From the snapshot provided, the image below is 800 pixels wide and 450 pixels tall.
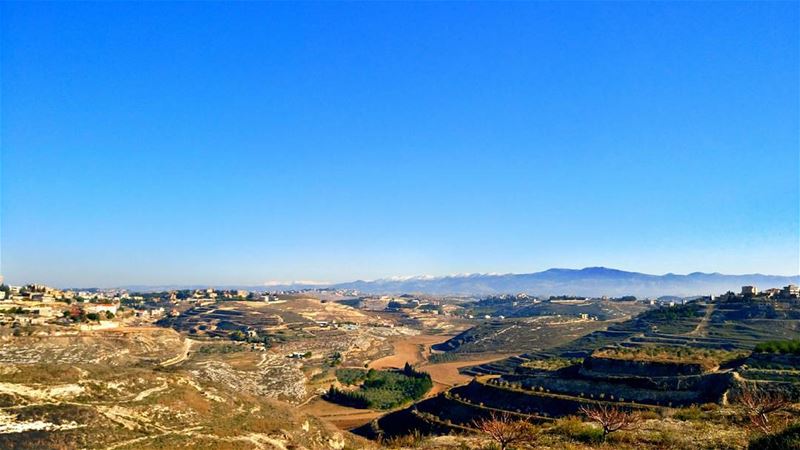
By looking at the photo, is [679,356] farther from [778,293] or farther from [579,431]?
[778,293]

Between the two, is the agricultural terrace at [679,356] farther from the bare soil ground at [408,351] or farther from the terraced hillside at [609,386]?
the bare soil ground at [408,351]

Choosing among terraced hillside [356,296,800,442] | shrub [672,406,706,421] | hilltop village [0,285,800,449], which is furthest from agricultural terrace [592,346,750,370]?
shrub [672,406,706,421]

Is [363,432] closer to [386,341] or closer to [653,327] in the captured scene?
[653,327]

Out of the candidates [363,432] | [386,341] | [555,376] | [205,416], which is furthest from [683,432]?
[386,341]

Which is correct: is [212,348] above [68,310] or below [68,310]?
below

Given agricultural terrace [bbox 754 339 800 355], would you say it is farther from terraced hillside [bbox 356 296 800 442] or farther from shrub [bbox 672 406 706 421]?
shrub [bbox 672 406 706 421]

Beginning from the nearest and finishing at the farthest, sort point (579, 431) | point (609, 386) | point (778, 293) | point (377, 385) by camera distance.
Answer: point (579, 431)
point (609, 386)
point (377, 385)
point (778, 293)

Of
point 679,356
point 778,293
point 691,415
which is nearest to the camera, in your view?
point 691,415

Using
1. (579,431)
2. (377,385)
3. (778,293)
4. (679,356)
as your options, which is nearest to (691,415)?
(579,431)

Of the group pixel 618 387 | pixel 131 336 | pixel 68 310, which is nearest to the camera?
pixel 618 387

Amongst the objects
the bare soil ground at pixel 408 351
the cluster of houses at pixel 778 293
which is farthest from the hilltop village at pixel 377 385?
the bare soil ground at pixel 408 351

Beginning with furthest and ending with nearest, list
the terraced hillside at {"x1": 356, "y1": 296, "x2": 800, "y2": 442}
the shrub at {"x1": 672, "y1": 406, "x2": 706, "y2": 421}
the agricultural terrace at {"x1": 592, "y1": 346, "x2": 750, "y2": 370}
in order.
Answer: the agricultural terrace at {"x1": 592, "y1": 346, "x2": 750, "y2": 370}
the terraced hillside at {"x1": 356, "y1": 296, "x2": 800, "y2": 442}
the shrub at {"x1": 672, "y1": 406, "x2": 706, "y2": 421}
